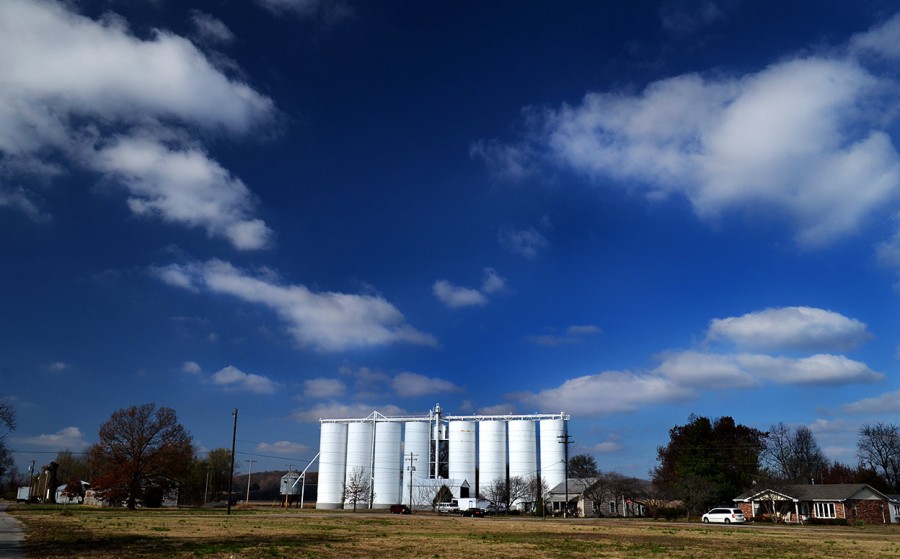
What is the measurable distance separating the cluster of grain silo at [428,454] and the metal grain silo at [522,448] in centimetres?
17

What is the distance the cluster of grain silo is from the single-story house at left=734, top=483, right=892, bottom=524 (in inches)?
1589

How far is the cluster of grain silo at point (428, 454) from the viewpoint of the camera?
117 m

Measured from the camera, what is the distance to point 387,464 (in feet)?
403

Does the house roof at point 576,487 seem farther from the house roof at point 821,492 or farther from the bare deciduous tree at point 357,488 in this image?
the bare deciduous tree at point 357,488

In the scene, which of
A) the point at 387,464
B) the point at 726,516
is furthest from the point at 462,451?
the point at 726,516

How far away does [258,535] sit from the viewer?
121 feet

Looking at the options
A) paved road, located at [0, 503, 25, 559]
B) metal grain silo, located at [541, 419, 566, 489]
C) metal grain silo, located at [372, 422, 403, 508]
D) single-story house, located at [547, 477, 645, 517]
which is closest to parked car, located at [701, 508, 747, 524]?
single-story house, located at [547, 477, 645, 517]

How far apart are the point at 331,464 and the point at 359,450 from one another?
5.96m

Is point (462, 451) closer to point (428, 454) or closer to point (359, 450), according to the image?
point (428, 454)

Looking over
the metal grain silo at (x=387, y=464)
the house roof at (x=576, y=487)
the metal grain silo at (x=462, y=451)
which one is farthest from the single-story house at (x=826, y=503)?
the metal grain silo at (x=387, y=464)

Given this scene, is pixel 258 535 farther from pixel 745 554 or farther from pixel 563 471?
pixel 563 471

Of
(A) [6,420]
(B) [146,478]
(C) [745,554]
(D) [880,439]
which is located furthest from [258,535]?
(D) [880,439]

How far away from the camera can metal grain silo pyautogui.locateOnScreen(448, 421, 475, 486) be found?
4690 inches

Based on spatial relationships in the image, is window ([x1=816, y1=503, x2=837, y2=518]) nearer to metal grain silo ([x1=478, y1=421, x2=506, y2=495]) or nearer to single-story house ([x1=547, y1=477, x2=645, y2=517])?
single-story house ([x1=547, y1=477, x2=645, y2=517])
